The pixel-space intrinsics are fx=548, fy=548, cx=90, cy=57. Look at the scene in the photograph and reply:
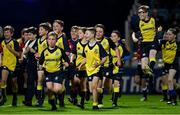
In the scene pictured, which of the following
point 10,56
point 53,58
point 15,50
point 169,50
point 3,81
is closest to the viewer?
point 53,58

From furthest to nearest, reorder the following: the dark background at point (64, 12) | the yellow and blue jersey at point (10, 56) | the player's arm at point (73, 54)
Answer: the dark background at point (64, 12) < the player's arm at point (73, 54) < the yellow and blue jersey at point (10, 56)

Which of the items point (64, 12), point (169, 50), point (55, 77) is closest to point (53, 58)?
point (55, 77)

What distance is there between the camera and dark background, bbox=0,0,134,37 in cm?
2695

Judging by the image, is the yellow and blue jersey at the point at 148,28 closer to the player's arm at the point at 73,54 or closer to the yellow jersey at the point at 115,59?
the yellow jersey at the point at 115,59

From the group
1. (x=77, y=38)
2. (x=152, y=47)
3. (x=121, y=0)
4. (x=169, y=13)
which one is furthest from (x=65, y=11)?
(x=152, y=47)

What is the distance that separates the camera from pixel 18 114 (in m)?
13.4

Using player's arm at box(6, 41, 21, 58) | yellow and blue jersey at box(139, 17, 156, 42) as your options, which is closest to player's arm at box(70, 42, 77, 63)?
player's arm at box(6, 41, 21, 58)

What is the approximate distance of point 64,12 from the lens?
1069 inches

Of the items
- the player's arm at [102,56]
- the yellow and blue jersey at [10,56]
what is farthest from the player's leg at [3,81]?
the player's arm at [102,56]

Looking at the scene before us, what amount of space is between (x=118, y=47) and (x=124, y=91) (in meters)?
6.58

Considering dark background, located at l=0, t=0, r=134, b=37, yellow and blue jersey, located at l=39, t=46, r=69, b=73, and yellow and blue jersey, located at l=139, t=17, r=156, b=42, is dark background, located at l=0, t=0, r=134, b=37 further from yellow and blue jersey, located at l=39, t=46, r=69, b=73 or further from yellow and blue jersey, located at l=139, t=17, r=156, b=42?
yellow and blue jersey, located at l=39, t=46, r=69, b=73

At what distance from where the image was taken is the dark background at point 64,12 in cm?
2695

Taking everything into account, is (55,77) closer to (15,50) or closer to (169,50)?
(15,50)

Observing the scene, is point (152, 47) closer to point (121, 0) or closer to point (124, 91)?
point (124, 91)
